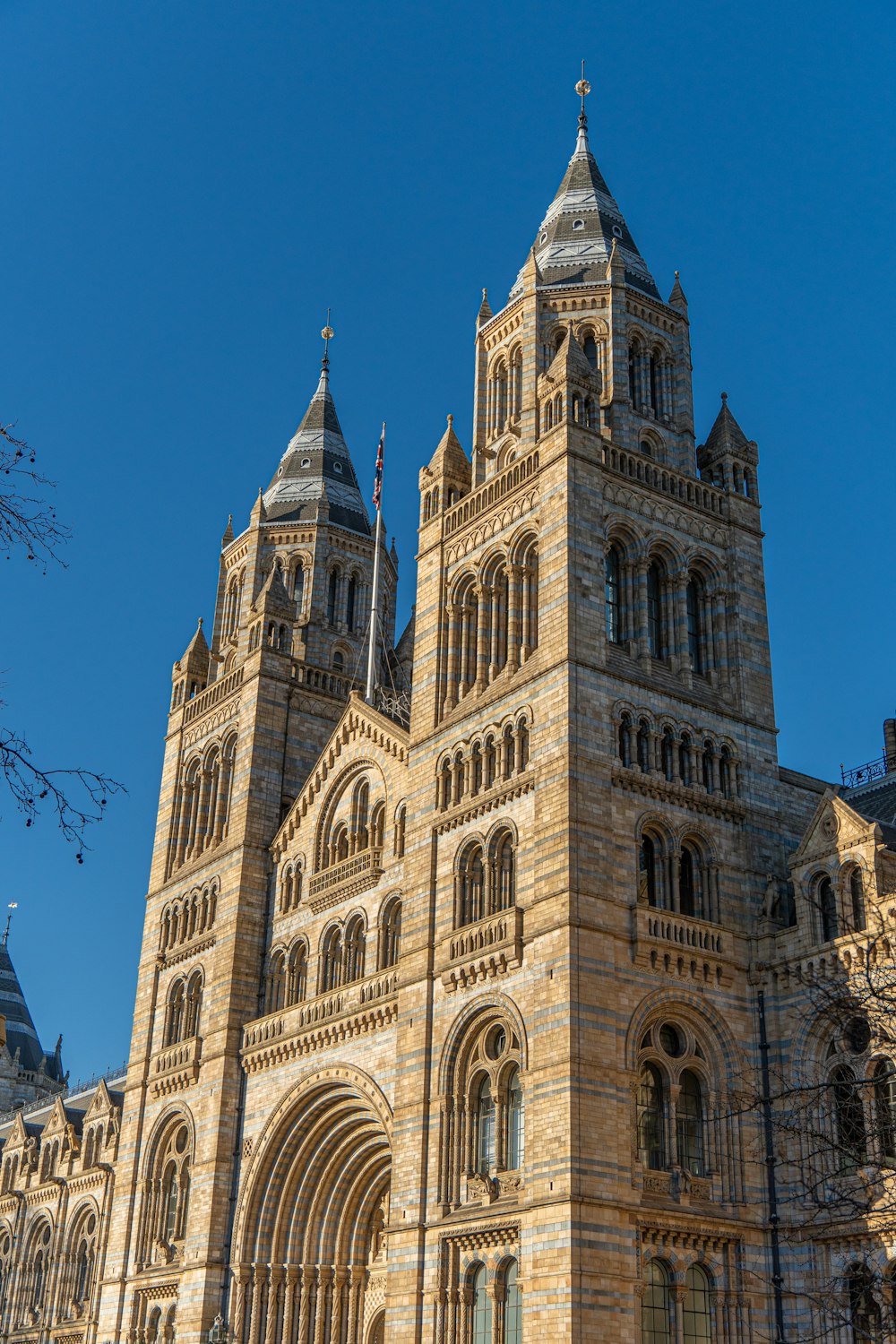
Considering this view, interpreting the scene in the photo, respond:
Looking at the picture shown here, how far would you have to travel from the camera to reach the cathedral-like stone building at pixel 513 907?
1384 inches

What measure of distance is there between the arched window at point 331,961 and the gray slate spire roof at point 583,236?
21.4 metres

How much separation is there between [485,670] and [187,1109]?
19679mm

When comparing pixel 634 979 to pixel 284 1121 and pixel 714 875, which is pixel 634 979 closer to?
pixel 714 875

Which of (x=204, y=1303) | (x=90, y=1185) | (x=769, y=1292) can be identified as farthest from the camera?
(x=90, y=1185)

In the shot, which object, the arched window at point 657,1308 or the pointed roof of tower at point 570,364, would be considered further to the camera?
the pointed roof of tower at point 570,364

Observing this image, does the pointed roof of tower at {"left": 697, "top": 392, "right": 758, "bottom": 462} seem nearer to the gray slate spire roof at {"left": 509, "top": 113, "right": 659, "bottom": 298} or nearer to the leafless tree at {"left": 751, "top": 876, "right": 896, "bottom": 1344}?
the gray slate spire roof at {"left": 509, "top": 113, "right": 659, "bottom": 298}

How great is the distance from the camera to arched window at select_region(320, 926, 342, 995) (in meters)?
47.7

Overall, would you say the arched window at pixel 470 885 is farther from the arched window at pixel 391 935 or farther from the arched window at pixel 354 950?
the arched window at pixel 354 950

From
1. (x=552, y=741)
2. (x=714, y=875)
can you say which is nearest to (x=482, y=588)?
(x=552, y=741)

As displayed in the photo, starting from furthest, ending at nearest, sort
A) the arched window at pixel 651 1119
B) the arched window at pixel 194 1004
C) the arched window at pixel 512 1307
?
the arched window at pixel 194 1004 < the arched window at pixel 651 1119 < the arched window at pixel 512 1307

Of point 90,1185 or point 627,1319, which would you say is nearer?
point 627,1319

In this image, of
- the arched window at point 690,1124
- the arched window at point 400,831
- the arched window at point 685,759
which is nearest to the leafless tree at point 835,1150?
the arched window at point 690,1124

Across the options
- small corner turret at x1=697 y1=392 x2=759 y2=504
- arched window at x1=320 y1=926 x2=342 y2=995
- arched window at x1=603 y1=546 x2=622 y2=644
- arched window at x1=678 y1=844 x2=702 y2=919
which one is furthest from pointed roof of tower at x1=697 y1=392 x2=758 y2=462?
arched window at x1=320 y1=926 x2=342 y2=995

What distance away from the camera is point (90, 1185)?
218ft
